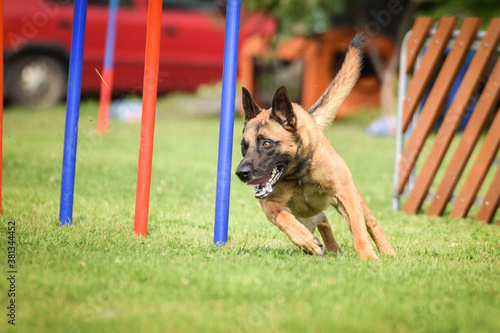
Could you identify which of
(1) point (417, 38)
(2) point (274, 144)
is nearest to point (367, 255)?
(2) point (274, 144)

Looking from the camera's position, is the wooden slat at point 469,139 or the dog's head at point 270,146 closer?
the dog's head at point 270,146

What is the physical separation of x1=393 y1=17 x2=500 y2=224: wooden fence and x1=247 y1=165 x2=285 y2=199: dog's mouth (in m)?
2.88

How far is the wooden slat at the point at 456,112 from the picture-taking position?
21.7ft

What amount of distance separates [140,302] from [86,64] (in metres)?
13.2

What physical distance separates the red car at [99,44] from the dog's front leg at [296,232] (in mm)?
11328

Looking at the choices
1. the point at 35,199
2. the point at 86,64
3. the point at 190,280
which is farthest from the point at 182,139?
the point at 190,280

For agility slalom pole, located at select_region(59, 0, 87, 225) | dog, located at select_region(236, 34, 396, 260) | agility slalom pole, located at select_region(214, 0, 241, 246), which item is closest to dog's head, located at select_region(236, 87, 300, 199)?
dog, located at select_region(236, 34, 396, 260)

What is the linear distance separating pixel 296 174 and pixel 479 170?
2.90 m

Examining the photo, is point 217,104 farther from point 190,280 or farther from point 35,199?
point 190,280

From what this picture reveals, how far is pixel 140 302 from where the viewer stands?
10.9 ft

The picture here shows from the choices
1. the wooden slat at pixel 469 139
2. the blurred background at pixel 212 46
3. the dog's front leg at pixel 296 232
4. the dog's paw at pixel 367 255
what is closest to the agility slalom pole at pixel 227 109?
the dog's front leg at pixel 296 232

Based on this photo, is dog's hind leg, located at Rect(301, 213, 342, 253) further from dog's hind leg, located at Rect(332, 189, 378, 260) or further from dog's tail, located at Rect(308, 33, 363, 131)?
dog's tail, located at Rect(308, 33, 363, 131)

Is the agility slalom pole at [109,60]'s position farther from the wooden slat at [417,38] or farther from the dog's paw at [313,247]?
the dog's paw at [313,247]

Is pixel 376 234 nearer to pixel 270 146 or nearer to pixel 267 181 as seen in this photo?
pixel 267 181
